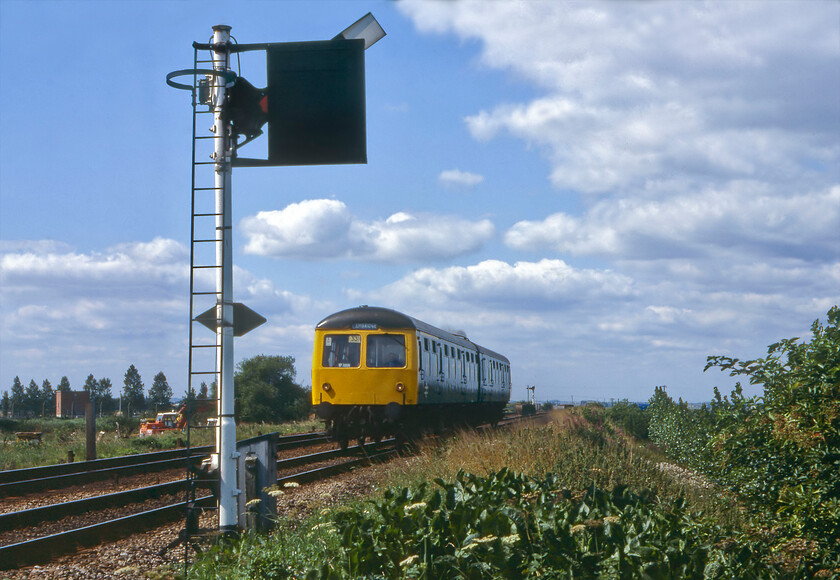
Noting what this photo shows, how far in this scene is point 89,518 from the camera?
10562 mm

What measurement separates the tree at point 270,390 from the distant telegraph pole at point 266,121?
32.7 meters

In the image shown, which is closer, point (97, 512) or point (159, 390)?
point (97, 512)

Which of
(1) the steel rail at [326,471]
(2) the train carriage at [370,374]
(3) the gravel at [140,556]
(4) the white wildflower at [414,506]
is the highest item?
(2) the train carriage at [370,374]

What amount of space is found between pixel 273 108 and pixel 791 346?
18.8ft

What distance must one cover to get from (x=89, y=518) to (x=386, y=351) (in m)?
7.95

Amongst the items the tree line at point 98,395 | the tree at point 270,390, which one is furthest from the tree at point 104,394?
the tree at point 270,390

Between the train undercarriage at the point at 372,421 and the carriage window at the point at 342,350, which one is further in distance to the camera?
the carriage window at the point at 342,350

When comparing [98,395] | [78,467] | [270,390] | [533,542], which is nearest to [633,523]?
[533,542]

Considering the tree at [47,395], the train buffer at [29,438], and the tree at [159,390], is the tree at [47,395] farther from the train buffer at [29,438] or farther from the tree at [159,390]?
the train buffer at [29,438]

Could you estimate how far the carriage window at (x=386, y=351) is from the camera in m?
17.5

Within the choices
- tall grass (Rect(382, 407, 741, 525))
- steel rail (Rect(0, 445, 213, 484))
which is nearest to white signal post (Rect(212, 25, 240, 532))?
tall grass (Rect(382, 407, 741, 525))

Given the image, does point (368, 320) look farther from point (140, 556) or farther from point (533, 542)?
point (533, 542)

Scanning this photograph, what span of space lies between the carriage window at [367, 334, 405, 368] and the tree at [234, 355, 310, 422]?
24389 mm

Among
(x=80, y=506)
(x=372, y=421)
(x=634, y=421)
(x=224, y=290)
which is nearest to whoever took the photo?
(x=224, y=290)
